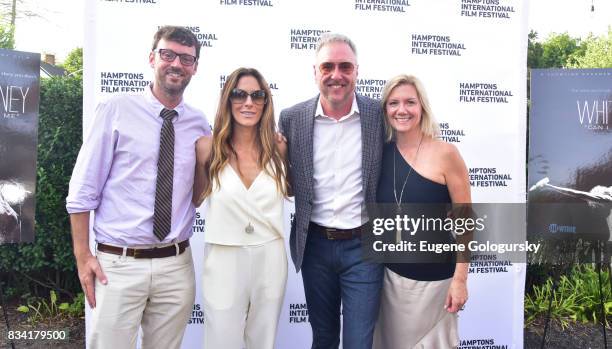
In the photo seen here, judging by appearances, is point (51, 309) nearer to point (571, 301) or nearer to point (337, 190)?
point (337, 190)

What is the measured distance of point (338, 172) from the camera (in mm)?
2527

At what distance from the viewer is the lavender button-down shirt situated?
2.29 metres

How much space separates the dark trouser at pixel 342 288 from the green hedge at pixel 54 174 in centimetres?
250

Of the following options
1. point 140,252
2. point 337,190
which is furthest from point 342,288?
point 140,252

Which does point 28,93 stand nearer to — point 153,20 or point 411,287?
point 153,20

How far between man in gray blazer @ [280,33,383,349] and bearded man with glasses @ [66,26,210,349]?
0.63 meters

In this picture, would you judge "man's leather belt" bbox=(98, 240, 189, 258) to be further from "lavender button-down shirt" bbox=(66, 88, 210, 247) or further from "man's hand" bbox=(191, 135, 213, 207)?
"man's hand" bbox=(191, 135, 213, 207)

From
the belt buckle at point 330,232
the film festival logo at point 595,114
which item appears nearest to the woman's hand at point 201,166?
the belt buckle at point 330,232

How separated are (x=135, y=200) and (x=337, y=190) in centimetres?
104

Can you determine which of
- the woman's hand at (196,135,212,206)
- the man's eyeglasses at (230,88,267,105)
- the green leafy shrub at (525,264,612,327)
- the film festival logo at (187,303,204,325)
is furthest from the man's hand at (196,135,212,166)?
the green leafy shrub at (525,264,612,327)

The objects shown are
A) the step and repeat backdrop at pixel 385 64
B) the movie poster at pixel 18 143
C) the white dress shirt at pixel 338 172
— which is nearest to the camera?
the white dress shirt at pixel 338 172

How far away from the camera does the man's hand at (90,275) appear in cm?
231

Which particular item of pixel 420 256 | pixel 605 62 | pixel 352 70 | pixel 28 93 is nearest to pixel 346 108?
pixel 352 70

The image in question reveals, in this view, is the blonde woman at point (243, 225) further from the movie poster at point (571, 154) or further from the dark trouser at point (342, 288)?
the movie poster at point (571, 154)
